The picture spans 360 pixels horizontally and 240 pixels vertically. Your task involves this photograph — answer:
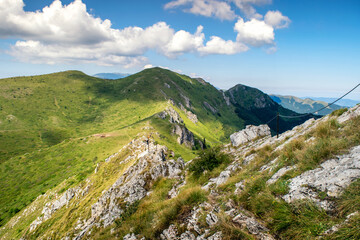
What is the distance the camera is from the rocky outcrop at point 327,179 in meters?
5.90

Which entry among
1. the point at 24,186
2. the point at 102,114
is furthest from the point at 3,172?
the point at 102,114

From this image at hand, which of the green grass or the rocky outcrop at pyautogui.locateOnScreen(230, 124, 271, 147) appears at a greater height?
the green grass

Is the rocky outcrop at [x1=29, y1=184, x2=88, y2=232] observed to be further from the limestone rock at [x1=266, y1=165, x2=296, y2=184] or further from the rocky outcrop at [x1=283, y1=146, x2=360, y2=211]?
the rocky outcrop at [x1=283, y1=146, x2=360, y2=211]

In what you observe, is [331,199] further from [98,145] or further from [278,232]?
[98,145]

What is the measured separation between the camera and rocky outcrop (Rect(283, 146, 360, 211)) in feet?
19.4

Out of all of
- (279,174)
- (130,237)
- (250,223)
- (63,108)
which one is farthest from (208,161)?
(63,108)

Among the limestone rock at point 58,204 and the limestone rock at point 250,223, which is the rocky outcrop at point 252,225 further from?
the limestone rock at point 58,204

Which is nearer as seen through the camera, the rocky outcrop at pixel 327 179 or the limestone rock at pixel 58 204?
the rocky outcrop at pixel 327 179

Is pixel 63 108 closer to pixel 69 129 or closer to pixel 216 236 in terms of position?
pixel 69 129

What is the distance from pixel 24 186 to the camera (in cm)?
5634

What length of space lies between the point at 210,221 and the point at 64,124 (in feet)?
518

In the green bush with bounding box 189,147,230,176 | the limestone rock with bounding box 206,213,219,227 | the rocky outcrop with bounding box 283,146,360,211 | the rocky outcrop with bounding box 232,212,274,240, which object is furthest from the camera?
the green bush with bounding box 189,147,230,176

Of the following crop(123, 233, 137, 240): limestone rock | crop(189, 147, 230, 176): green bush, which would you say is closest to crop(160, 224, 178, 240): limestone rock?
crop(123, 233, 137, 240): limestone rock

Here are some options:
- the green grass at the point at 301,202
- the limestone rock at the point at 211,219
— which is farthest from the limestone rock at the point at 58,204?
the green grass at the point at 301,202
